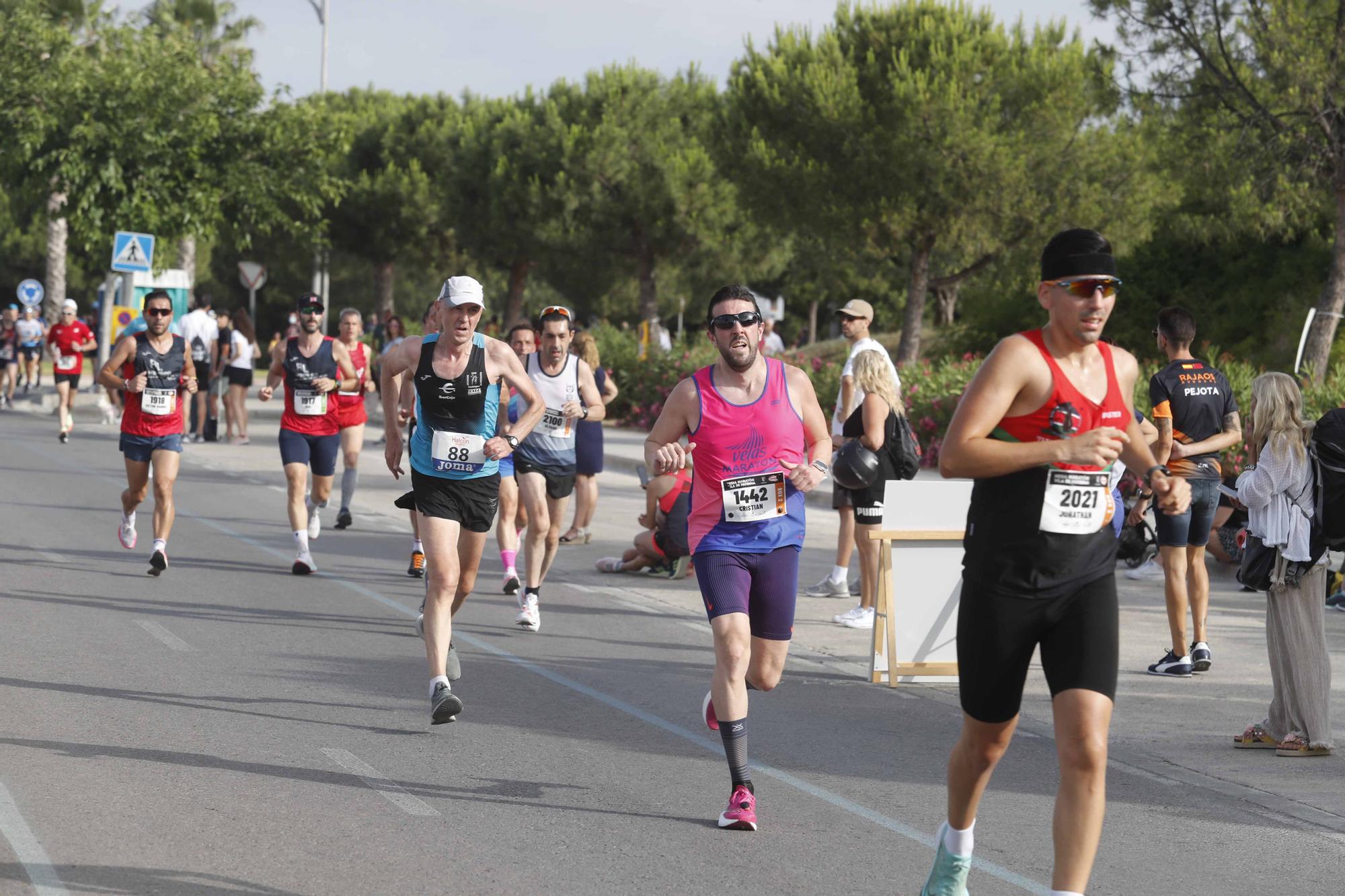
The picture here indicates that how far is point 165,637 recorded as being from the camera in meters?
8.98

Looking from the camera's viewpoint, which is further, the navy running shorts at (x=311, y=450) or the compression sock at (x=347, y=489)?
the compression sock at (x=347, y=489)

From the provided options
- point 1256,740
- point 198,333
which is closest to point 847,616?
point 1256,740

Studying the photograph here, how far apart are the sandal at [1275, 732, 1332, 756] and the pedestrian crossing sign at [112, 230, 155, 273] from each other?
75.1ft

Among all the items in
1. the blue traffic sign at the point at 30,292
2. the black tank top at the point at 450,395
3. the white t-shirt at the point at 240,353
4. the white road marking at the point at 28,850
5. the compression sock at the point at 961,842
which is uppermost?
the blue traffic sign at the point at 30,292

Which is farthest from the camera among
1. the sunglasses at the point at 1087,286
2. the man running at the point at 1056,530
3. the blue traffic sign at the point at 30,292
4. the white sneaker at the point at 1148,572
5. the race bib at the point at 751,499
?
the blue traffic sign at the point at 30,292

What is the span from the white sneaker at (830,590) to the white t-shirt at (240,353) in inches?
549

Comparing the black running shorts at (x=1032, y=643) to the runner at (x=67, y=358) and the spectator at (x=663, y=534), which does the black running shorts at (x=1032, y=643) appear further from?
the runner at (x=67, y=358)

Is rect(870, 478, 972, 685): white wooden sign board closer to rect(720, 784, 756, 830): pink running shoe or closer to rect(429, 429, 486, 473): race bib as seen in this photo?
rect(429, 429, 486, 473): race bib

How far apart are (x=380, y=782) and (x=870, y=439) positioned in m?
4.33

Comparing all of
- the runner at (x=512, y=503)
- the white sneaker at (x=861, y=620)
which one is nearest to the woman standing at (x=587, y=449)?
the runner at (x=512, y=503)

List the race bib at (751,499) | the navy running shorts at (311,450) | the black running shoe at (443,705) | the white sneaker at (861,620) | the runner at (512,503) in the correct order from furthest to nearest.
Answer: the navy running shorts at (311,450)
the runner at (512,503)
the white sneaker at (861,620)
the black running shoe at (443,705)
the race bib at (751,499)

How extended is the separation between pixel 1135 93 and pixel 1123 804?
19.1 meters

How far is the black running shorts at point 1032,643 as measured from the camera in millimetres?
4152

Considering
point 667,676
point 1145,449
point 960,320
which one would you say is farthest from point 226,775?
point 960,320
